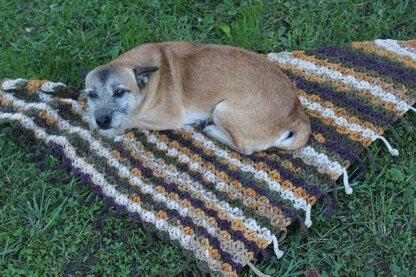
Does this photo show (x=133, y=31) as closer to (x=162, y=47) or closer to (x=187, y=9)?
(x=187, y=9)

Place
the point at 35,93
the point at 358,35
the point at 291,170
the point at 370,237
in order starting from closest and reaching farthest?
the point at 370,237
the point at 291,170
the point at 35,93
the point at 358,35

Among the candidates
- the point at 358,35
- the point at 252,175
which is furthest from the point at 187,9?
the point at 252,175

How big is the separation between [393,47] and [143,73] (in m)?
2.16

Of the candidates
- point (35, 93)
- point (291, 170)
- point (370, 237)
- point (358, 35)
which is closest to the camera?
point (370, 237)

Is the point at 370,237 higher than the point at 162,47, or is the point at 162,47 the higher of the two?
the point at 162,47

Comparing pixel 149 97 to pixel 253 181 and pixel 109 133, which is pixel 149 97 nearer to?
pixel 109 133

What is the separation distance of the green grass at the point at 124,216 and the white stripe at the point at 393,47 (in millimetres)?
271

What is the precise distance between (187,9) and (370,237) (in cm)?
274

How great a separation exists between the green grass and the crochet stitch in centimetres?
14

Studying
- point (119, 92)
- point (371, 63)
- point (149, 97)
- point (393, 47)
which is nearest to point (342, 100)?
point (371, 63)

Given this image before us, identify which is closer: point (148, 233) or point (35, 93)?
point (148, 233)

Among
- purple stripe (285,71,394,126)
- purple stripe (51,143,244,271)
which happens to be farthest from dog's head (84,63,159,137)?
purple stripe (285,71,394,126)

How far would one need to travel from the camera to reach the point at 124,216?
4012 millimetres

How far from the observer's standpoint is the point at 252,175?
408 centimetres
